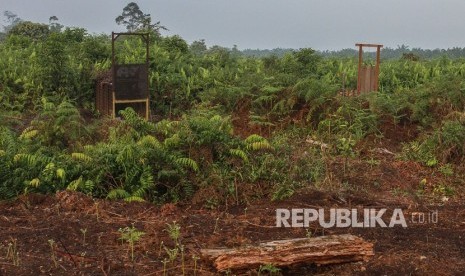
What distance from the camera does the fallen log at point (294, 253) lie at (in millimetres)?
4738

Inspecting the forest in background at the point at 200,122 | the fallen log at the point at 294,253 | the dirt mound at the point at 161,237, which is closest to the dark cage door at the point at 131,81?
the forest in background at the point at 200,122

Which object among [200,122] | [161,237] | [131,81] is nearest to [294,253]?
[161,237]

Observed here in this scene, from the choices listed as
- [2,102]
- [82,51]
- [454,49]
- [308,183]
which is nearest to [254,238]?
[308,183]

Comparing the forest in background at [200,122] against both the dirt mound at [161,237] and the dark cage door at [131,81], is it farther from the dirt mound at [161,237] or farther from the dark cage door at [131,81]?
the dark cage door at [131,81]

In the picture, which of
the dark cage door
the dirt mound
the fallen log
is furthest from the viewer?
the dark cage door

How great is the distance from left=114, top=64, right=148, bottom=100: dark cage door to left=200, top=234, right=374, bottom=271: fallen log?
29.3 feet

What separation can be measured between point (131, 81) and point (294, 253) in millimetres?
9310

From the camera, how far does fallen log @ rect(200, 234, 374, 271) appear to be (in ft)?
15.5

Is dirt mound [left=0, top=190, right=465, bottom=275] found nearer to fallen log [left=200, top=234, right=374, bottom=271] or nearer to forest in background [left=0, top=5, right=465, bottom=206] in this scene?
fallen log [left=200, top=234, right=374, bottom=271]

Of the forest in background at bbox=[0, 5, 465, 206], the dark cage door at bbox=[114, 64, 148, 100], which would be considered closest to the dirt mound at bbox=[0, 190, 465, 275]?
the forest in background at bbox=[0, 5, 465, 206]

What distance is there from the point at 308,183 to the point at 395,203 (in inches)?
53.8

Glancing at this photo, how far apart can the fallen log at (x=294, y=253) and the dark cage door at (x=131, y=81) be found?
352 inches

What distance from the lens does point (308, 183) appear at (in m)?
8.75

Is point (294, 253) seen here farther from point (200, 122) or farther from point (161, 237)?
point (200, 122)
